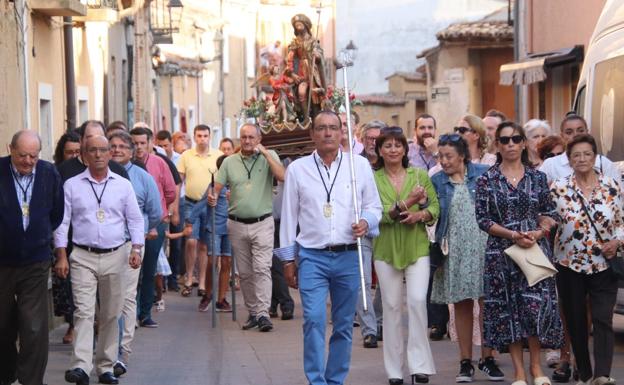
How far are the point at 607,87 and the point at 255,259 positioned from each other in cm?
418

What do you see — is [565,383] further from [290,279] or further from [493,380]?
[290,279]

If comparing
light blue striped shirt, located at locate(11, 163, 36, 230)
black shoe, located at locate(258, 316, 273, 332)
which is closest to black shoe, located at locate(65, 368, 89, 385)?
light blue striped shirt, located at locate(11, 163, 36, 230)

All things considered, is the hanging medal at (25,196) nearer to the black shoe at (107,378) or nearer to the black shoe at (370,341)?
the black shoe at (107,378)

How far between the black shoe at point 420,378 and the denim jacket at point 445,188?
116 centimetres

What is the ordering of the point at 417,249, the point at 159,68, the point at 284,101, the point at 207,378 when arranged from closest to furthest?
the point at 417,249, the point at 207,378, the point at 284,101, the point at 159,68

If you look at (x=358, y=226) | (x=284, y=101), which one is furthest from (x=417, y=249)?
(x=284, y=101)

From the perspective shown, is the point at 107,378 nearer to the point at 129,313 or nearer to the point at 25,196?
the point at 129,313

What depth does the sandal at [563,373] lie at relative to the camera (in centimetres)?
1116

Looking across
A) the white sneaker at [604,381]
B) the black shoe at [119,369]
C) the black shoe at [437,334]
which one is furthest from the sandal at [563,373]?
the black shoe at [119,369]

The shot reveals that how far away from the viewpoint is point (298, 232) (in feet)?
34.3

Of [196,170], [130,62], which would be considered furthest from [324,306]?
[130,62]

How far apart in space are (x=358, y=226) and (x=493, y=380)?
1966 millimetres

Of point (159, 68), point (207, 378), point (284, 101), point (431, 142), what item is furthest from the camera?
point (159, 68)

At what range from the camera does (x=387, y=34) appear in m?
60.0
